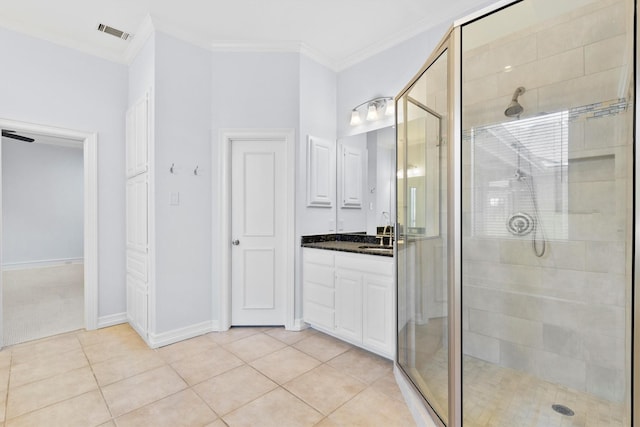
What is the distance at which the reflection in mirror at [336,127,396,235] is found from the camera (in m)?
2.91

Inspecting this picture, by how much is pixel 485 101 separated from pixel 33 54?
3.85 m

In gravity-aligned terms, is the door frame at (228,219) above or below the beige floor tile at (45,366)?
above

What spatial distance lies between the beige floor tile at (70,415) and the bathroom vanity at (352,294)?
1.69 m

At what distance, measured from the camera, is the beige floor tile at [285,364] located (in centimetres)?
220

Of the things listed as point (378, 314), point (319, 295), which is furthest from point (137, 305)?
point (378, 314)

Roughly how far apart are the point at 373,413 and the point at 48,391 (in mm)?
2100

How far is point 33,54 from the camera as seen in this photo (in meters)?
2.81

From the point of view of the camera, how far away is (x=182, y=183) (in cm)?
287

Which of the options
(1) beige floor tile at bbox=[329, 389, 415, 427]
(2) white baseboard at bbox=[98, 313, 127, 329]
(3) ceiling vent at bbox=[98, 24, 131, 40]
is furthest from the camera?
(2) white baseboard at bbox=[98, 313, 127, 329]

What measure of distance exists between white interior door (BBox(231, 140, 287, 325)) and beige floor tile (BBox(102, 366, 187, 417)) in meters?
0.97

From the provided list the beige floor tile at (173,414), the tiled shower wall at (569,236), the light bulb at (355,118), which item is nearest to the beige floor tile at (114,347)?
the beige floor tile at (173,414)

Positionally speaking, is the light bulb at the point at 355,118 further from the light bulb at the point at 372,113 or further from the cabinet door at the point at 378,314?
the cabinet door at the point at 378,314

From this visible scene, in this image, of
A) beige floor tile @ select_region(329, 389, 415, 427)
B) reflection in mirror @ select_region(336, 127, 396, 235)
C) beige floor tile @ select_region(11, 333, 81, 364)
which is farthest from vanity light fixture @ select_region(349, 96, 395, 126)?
beige floor tile @ select_region(11, 333, 81, 364)

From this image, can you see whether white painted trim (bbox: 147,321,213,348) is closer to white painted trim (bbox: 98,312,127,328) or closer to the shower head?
white painted trim (bbox: 98,312,127,328)
